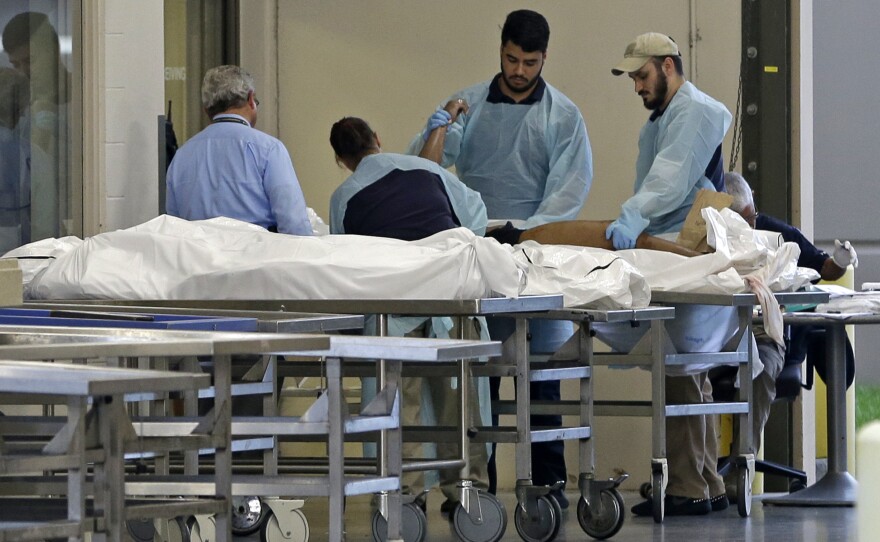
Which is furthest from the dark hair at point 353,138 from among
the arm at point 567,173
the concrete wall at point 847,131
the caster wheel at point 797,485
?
the concrete wall at point 847,131

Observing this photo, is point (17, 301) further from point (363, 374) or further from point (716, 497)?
point (716, 497)

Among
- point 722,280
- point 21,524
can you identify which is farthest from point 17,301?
point 722,280

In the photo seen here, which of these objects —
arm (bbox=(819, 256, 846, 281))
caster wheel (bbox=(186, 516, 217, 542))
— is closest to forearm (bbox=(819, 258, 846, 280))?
arm (bbox=(819, 256, 846, 281))

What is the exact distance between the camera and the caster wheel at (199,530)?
409cm

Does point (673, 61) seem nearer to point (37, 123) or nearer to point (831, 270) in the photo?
point (831, 270)

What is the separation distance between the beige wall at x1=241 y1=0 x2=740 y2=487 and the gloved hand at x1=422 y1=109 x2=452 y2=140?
936 mm

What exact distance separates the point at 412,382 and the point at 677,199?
133cm

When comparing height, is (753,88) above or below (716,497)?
above

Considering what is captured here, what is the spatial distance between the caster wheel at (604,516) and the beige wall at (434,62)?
7.00 ft

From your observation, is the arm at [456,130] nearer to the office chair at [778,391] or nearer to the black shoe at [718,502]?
the office chair at [778,391]

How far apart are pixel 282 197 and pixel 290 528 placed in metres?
1.52

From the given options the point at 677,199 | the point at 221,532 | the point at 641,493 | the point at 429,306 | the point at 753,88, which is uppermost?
the point at 753,88

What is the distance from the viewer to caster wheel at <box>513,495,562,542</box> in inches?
178

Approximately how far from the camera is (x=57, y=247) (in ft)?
14.7
